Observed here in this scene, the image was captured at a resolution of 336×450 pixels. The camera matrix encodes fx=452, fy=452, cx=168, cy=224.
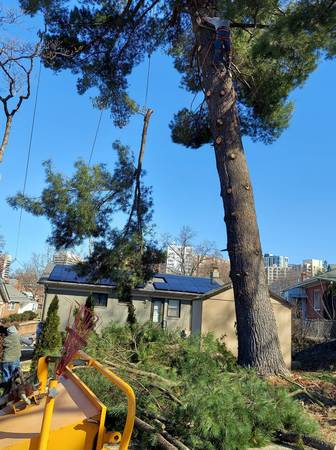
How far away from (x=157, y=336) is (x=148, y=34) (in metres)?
8.38

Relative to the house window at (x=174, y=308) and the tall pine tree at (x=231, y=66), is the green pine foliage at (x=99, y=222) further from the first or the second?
the house window at (x=174, y=308)

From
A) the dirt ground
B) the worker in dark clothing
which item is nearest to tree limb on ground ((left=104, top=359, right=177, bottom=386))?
the dirt ground

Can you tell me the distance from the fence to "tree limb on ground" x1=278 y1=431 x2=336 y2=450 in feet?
53.8

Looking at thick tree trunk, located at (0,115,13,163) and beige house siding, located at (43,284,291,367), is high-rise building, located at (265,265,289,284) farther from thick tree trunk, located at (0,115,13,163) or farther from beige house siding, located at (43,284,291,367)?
thick tree trunk, located at (0,115,13,163)

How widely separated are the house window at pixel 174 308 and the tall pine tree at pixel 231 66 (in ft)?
51.5

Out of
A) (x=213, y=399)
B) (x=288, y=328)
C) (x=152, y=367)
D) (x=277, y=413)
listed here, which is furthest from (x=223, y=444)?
(x=288, y=328)

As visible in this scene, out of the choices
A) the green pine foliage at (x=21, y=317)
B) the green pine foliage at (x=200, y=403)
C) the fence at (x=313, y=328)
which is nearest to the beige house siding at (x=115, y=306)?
the fence at (x=313, y=328)

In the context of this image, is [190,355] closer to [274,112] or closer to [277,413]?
[277,413]

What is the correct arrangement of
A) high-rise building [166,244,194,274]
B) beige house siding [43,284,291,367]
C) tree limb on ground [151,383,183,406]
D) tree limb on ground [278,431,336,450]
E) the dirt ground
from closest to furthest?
tree limb on ground [278,431,336,450] → tree limb on ground [151,383,183,406] → the dirt ground → beige house siding [43,284,291,367] → high-rise building [166,244,194,274]

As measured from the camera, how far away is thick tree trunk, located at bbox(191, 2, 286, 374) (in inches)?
280

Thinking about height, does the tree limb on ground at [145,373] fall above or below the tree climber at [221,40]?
below

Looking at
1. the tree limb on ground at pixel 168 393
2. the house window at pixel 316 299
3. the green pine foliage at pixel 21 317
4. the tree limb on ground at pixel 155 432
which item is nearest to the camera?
the tree limb on ground at pixel 155 432

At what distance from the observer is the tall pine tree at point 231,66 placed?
725cm


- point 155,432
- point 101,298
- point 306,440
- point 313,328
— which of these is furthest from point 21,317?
point 306,440
